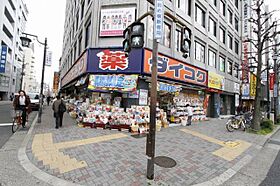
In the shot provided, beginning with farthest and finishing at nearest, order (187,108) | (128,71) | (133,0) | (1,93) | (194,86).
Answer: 1. (1,93)
2. (194,86)
3. (187,108)
4. (133,0)
5. (128,71)

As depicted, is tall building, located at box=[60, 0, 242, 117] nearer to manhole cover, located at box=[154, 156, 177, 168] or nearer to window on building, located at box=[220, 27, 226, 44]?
window on building, located at box=[220, 27, 226, 44]

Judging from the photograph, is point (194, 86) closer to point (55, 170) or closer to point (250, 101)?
point (55, 170)

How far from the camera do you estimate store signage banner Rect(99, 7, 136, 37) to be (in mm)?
9969

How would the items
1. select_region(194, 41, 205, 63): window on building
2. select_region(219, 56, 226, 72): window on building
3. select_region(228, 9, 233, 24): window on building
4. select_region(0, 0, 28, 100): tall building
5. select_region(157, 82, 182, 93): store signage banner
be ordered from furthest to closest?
select_region(0, 0, 28, 100): tall building < select_region(228, 9, 233, 24): window on building < select_region(219, 56, 226, 72): window on building < select_region(194, 41, 205, 63): window on building < select_region(157, 82, 182, 93): store signage banner

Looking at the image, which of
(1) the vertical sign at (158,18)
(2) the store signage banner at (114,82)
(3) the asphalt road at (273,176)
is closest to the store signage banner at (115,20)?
(2) the store signage banner at (114,82)

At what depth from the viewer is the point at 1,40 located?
2992 centimetres

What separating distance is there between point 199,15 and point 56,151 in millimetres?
16341

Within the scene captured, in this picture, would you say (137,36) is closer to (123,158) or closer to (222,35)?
(123,158)

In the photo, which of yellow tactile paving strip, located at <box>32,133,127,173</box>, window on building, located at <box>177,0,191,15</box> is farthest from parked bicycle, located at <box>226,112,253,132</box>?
window on building, located at <box>177,0,191,15</box>

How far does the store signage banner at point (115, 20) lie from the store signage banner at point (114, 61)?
129cm

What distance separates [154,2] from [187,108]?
9.33m

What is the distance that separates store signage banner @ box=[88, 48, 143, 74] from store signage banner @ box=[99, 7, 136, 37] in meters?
1.29

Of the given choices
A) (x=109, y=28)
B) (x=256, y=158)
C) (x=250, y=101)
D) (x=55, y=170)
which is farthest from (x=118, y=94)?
(x=250, y=101)

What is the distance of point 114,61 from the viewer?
9531mm
